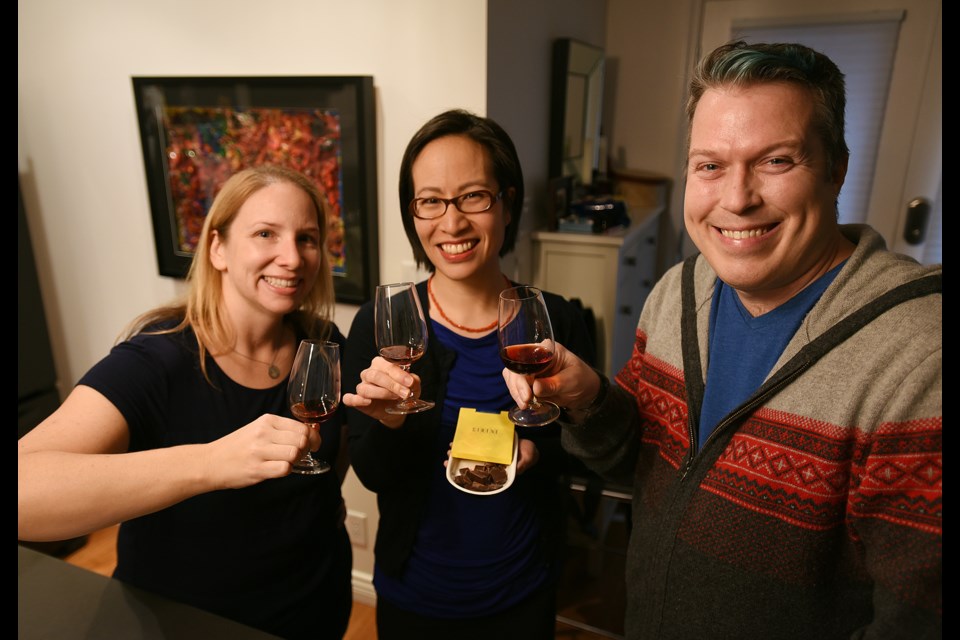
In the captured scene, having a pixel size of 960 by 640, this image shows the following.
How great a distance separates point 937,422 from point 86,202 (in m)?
3.16

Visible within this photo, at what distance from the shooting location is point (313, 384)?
106 centimetres

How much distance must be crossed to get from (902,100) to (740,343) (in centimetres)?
296

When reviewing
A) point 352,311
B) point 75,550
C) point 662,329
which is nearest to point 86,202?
point 352,311


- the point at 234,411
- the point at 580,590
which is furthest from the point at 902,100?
the point at 234,411

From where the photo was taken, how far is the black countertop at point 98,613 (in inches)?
41.1

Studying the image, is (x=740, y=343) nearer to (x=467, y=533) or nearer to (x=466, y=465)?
(x=466, y=465)

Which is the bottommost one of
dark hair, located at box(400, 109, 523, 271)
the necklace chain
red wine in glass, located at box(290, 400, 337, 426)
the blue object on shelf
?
the necklace chain

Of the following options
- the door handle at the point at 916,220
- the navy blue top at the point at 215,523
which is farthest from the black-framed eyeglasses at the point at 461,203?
the door handle at the point at 916,220

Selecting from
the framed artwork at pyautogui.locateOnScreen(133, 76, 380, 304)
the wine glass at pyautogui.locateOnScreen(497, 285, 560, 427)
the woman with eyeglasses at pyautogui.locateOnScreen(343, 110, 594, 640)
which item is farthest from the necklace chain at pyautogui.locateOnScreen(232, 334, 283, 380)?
the framed artwork at pyautogui.locateOnScreen(133, 76, 380, 304)

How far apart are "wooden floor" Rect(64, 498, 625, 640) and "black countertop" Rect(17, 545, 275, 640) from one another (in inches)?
59.3

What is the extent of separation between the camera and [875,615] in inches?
34.2

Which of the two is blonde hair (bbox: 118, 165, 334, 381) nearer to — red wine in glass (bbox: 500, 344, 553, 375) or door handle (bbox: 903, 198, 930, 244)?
red wine in glass (bbox: 500, 344, 553, 375)

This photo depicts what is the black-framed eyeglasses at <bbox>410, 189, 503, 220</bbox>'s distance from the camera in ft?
4.42
